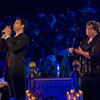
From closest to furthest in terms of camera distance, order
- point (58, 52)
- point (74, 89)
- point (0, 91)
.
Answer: point (74, 89) → point (0, 91) → point (58, 52)

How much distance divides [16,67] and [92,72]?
2.98 ft

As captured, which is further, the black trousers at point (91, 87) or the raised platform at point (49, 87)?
the raised platform at point (49, 87)

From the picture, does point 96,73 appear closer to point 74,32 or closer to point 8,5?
point 74,32

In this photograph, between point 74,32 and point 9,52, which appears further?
point 74,32

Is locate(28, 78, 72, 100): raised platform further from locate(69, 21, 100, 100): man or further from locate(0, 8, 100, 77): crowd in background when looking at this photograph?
locate(0, 8, 100, 77): crowd in background

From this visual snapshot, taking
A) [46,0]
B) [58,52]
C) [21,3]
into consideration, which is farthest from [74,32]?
[21,3]

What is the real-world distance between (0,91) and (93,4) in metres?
3.16

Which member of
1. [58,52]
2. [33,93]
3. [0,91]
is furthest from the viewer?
[58,52]

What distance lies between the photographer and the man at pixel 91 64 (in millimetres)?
2520

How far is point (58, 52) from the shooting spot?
15.9 ft

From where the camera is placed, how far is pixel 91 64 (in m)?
2.55

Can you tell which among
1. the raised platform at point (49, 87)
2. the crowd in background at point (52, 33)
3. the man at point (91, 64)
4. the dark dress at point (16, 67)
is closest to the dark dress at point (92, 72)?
the man at point (91, 64)

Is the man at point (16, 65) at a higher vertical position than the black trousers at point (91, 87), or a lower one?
higher

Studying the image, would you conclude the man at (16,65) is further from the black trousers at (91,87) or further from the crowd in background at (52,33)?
the crowd in background at (52,33)
